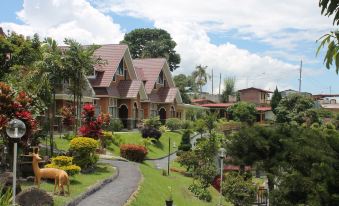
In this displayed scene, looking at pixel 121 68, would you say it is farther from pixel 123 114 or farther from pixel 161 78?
pixel 161 78

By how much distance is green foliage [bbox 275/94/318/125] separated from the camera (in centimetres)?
5617

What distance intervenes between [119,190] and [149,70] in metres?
35.8

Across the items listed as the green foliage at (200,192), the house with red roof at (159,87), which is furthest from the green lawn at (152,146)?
the house with red roof at (159,87)

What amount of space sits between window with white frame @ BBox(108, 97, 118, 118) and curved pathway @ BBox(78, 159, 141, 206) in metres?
20.0

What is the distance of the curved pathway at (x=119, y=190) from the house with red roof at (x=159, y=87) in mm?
27801

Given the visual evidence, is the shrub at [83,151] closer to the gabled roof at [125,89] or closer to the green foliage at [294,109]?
the gabled roof at [125,89]

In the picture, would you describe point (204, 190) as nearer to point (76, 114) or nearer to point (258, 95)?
point (76, 114)

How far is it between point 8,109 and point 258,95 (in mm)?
71356

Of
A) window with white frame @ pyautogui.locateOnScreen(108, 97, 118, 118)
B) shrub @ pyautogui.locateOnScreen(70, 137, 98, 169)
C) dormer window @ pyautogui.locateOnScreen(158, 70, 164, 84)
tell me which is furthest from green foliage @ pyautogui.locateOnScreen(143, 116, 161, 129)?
shrub @ pyautogui.locateOnScreen(70, 137, 98, 169)

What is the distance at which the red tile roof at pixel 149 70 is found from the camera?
51.2 m

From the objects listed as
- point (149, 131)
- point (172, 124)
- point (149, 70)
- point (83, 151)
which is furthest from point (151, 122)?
point (83, 151)

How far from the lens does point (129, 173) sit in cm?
2203

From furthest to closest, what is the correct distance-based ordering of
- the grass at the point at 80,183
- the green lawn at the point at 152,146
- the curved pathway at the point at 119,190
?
the green lawn at the point at 152,146 < the curved pathway at the point at 119,190 < the grass at the point at 80,183

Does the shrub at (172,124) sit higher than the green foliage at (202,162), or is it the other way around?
the shrub at (172,124)
